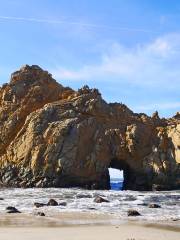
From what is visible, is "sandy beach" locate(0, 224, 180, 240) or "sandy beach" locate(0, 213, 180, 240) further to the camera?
"sandy beach" locate(0, 213, 180, 240)

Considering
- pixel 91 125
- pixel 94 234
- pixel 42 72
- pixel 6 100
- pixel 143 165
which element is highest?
pixel 42 72

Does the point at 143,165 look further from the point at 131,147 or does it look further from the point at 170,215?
the point at 170,215

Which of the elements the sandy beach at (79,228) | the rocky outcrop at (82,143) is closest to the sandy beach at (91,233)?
the sandy beach at (79,228)

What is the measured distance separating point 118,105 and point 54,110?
11055 mm

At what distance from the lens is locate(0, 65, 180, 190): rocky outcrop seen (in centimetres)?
6400

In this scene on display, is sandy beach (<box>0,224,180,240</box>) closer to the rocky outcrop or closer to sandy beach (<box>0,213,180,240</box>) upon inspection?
sandy beach (<box>0,213,180,240</box>)

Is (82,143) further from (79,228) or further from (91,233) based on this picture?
(91,233)

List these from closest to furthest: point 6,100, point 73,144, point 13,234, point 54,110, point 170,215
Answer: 1. point 13,234
2. point 170,215
3. point 73,144
4. point 54,110
5. point 6,100

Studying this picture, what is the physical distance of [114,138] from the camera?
223 ft

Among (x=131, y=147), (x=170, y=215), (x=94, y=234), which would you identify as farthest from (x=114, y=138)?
(x=94, y=234)

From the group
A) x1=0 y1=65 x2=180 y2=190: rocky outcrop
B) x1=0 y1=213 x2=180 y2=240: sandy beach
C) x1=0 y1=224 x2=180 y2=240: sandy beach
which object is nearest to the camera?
x1=0 y1=224 x2=180 y2=240: sandy beach

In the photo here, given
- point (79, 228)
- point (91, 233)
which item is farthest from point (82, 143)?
point (91, 233)

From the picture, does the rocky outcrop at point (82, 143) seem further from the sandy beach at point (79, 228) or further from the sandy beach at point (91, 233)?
the sandy beach at point (91, 233)

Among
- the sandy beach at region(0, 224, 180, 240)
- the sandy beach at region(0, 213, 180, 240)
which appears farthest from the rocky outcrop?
the sandy beach at region(0, 224, 180, 240)
